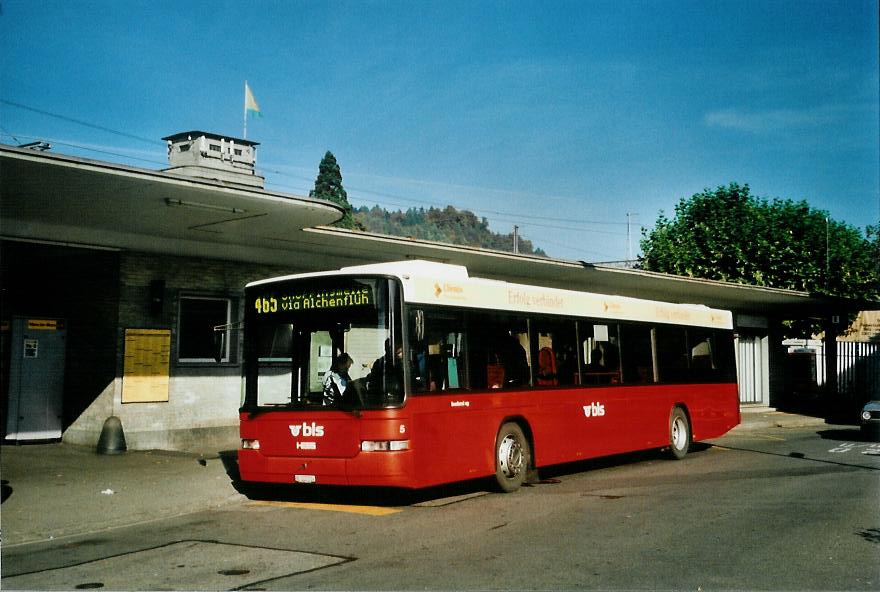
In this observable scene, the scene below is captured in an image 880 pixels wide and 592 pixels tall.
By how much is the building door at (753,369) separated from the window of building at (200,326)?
74.4 ft

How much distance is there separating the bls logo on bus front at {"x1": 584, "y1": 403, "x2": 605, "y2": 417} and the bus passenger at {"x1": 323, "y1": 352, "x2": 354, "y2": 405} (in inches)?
189

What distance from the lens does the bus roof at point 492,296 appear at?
10.8 m

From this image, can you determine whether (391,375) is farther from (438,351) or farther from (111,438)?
(111,438)

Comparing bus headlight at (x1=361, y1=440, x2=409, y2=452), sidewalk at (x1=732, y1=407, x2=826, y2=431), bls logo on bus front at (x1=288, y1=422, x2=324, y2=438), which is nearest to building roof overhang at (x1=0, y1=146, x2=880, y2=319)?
bls logo on bus front at (x1=288, y1=422, x2=324, y2=438)

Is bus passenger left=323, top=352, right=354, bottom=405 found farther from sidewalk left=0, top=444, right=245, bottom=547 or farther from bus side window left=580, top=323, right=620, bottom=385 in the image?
bus side window left=580, top=323, right=620, bottom=385

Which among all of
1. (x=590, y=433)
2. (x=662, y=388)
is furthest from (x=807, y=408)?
(x=590, y=433)

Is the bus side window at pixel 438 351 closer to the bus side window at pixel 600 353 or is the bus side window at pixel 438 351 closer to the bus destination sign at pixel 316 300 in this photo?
the bus destination sign at pixel 316 300

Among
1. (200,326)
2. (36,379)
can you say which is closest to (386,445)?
(200,326)

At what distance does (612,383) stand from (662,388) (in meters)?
1.98

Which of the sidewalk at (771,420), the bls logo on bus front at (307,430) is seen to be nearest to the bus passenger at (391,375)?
the bls logo on bus front at (307,430)

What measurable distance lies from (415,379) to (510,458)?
250 cm

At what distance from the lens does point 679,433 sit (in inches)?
671

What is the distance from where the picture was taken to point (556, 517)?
9.80m

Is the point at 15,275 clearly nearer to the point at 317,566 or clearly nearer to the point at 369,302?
the point at 369,302
